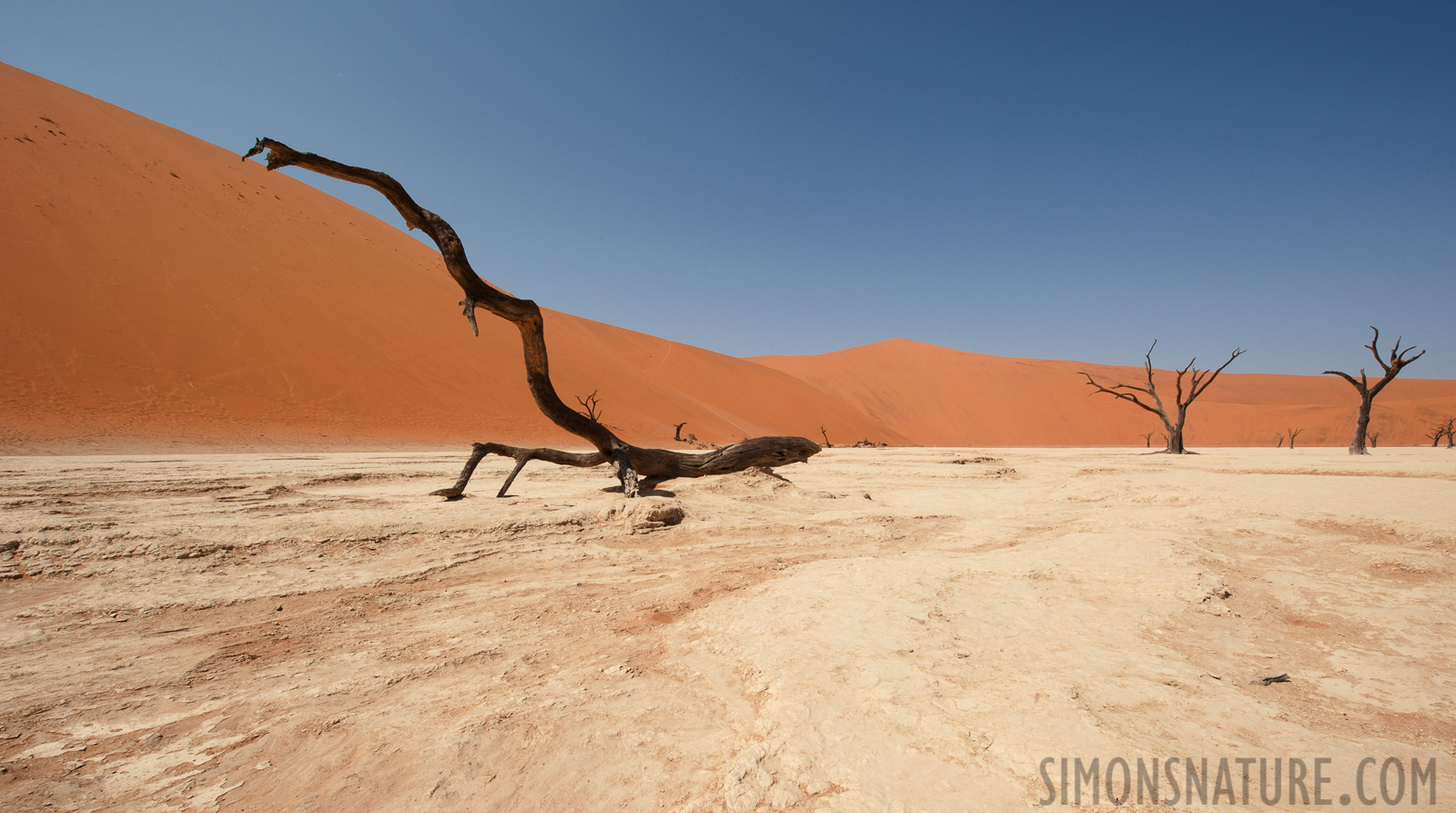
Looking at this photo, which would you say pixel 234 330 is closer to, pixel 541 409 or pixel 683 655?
pixel 541 409

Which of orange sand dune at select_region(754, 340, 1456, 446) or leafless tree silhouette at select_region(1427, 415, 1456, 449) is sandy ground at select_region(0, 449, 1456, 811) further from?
orange sand dune at select_region(754, 340, 1456, 446)

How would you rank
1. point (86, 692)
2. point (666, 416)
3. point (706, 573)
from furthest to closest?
point (666, 416) → point (706, 573) → point (86, 692)

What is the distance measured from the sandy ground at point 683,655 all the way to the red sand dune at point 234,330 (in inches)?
510

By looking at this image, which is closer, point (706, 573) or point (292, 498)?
point (706, 573)

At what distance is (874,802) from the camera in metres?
1.49

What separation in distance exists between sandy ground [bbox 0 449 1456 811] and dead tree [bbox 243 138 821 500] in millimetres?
1560

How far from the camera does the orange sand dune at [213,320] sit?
15102mm

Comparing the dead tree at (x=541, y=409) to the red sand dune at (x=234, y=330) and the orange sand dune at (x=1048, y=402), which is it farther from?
the orange sand dune at (x=1048, y=402)

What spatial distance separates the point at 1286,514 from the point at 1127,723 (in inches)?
210

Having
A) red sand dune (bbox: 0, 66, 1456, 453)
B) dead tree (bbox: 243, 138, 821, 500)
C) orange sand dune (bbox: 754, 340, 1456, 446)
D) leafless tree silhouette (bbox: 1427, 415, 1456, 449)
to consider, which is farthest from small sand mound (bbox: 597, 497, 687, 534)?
orange sand dune (bbox: 754, 340, 1456, 446)

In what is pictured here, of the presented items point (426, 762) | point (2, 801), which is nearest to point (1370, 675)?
point (426, 762)

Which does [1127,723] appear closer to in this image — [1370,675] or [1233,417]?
[1370,675]

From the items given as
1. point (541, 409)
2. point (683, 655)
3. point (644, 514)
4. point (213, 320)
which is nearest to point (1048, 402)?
point (541, 409)

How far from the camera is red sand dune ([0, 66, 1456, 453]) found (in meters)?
15.2
